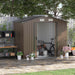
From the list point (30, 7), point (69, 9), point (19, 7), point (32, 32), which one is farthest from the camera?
point (30, 7)

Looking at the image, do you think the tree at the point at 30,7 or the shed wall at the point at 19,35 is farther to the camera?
the tree at the point at 30,7

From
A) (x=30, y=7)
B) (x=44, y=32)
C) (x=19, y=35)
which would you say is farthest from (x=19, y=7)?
(x=44, y=32)

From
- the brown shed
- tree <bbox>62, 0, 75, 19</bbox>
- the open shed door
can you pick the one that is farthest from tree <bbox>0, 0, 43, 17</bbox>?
tree <bbox>62, 0, 75, 19</bbox>

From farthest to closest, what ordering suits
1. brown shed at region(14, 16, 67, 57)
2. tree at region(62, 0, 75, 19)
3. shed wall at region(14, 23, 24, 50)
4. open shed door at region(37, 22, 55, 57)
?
open shed door at region(37, 22, 55, 57)
tree at region(62, 0, 75, 19)
shed wall at region(14, 23, 24, 50)
brown shed at region(14, 16, 67, 57)

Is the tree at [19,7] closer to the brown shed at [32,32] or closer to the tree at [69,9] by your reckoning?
the brown shed at [32,32]

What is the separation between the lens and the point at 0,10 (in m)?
12.6

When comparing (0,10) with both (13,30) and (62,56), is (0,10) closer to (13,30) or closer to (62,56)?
(13,30)

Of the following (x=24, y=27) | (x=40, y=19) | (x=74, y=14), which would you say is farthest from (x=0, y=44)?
(x=74, y=14)

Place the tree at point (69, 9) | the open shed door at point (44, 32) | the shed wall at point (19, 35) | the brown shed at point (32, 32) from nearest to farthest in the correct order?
the brown shed at point (32, 32), the shed wall at point (19, 35), the tree at point (69, 9), the open shed door at point (44, 32)

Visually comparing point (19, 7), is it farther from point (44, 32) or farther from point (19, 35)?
point (44, 32)

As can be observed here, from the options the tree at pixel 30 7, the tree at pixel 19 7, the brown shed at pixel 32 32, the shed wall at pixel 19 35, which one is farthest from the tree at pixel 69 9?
the shed wall at pixel 19 35

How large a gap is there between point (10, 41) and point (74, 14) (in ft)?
13.1

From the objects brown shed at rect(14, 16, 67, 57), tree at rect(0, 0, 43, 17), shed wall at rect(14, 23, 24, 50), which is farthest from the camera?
tree at rect(0, 0, 43, 17)

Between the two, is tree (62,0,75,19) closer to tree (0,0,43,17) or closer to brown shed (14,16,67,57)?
brown shed (14,16,67,57)
